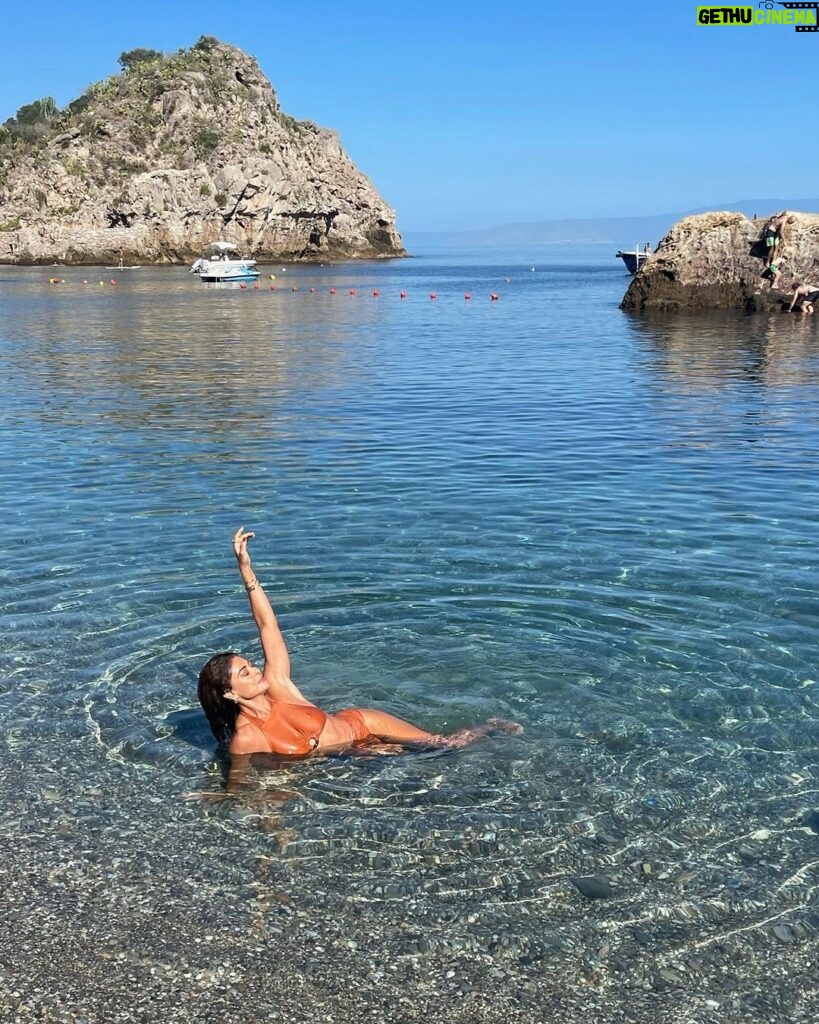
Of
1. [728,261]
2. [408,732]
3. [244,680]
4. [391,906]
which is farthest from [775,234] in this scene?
[391,906]

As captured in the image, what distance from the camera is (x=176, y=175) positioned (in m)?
148

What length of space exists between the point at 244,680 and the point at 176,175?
15310 centimetres

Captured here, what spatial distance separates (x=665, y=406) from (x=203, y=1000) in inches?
870

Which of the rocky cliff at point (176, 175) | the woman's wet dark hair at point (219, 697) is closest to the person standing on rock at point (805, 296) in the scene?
the woman's wet dark hair at point (219, 697)

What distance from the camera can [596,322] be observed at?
52406 mm

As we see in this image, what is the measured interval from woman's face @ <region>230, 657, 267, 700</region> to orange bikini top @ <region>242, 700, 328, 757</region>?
28cm

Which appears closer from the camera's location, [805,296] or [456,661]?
[456,661]

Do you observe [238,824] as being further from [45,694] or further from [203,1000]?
[45,694]

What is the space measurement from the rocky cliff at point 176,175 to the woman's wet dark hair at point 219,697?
148 meters

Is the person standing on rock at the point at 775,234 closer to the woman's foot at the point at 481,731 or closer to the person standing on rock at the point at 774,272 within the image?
the person standing on rock at the point at 774,272

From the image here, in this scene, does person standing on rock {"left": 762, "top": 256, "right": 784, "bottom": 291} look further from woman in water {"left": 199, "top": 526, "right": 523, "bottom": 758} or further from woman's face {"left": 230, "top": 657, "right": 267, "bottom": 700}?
woman's face {"left": 230, "top": 657, "right": 267, "bottom": 700}

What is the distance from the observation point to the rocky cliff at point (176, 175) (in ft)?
477

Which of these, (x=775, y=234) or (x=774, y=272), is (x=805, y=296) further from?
(x=775, y=234)

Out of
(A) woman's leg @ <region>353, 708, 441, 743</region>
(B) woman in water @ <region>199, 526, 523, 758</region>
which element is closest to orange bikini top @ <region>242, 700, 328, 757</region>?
(B) woman in water @ <region>199, 526, 523, 758</region>
